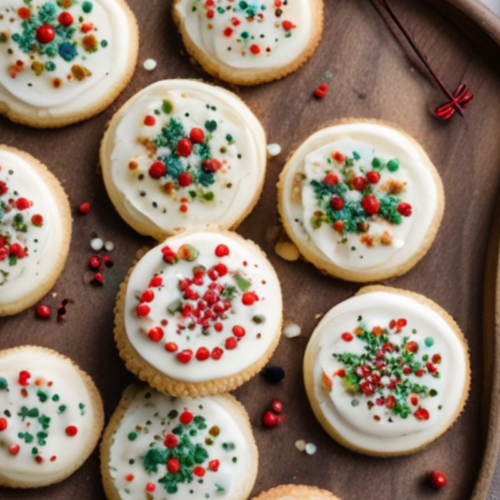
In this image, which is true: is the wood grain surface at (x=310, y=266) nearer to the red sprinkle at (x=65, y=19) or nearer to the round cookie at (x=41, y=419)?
the round cookie at (x=41, y=419)

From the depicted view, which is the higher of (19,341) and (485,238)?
(485,238)

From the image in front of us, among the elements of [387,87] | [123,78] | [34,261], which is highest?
[387,87]

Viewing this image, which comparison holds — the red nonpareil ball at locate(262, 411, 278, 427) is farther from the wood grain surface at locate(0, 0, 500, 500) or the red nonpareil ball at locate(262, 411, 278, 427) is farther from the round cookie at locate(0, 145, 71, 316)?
the round cookie at locate(0, 145, 71, 316)

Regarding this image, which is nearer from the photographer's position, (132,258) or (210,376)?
(210,376)

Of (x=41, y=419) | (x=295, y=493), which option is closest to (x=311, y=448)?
(x=295, y=493)

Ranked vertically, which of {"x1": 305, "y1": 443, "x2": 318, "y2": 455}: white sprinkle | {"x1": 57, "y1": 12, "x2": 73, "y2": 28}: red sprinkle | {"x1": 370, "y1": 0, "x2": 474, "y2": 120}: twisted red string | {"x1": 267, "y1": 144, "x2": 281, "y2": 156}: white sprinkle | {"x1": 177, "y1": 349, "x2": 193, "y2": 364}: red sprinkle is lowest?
{"x1": 305, "y1": 443, "x2": 318, "y2": 455}: white sprinkle

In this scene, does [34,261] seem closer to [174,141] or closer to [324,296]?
[174,141]

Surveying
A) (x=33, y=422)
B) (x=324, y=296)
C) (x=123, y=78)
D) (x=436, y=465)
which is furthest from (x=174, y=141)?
(x=436, y=465)

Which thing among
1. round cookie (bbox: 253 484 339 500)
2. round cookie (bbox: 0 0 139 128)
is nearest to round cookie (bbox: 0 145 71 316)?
round cookie (bbox: 0 0 139 128)
